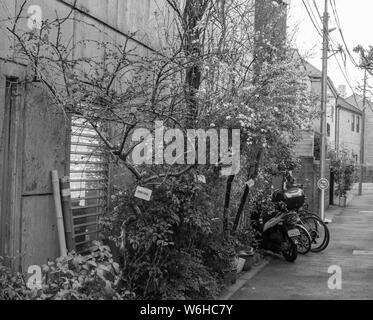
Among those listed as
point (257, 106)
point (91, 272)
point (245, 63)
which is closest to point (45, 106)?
point (91, 272)

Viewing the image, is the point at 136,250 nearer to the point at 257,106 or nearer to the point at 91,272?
the point at 91,272

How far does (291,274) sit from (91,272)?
5.16 meters

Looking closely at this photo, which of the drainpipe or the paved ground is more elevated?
the drainpipe

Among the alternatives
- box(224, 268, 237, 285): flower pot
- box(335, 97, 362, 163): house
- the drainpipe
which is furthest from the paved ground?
box(335, 97, 362, 163): house

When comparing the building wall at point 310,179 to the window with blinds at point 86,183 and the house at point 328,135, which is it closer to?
the house at point 328,135

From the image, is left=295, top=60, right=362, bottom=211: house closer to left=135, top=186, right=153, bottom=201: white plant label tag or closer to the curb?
the curb

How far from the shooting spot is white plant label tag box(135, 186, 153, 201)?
225 inches

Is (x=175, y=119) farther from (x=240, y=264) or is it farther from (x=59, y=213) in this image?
(x=240, y=264)

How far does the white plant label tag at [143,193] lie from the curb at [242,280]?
73.3 inches

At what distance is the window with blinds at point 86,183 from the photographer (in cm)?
657

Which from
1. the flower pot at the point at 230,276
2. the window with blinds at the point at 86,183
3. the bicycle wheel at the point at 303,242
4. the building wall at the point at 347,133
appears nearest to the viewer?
the window with blinds at the point at 86,183

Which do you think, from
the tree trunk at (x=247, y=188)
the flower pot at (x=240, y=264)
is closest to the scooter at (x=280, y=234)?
the tree trunk at (x=247, y=188)

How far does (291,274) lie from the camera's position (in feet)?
28.4

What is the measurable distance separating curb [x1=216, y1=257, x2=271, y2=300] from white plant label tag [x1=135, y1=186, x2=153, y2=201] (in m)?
1.86
